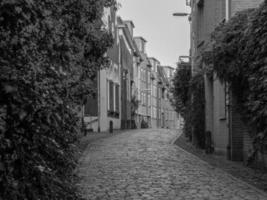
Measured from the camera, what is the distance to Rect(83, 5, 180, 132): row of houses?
36.1 m

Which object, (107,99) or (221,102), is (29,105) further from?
(107,99)

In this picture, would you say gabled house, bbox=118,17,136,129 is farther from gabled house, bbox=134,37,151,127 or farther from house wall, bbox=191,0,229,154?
house wall, bbox=191,0,229,154

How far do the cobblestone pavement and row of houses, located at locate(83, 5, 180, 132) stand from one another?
6.27m

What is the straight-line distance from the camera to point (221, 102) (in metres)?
17.7

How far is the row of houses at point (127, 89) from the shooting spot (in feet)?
119

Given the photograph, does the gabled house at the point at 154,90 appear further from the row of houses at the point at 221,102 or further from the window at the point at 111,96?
the row of houses at the point at 221,102

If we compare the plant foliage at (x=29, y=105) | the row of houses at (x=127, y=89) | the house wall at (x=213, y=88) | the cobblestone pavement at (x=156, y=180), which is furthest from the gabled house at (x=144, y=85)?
the plant foliage at (x=29, y=105)

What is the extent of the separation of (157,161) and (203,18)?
34.0 ft

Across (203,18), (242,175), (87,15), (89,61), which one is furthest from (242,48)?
(203,18)

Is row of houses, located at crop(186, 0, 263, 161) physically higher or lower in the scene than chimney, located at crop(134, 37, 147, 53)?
lower

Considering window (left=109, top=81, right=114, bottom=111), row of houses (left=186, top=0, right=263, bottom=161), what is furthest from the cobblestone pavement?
window (left=109, top=81, right=114, bottom=111)

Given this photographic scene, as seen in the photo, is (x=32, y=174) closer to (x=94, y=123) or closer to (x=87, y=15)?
(x=87, y=15)

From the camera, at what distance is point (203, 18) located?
22.7 m

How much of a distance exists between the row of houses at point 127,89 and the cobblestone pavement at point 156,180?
6271 millimetres
